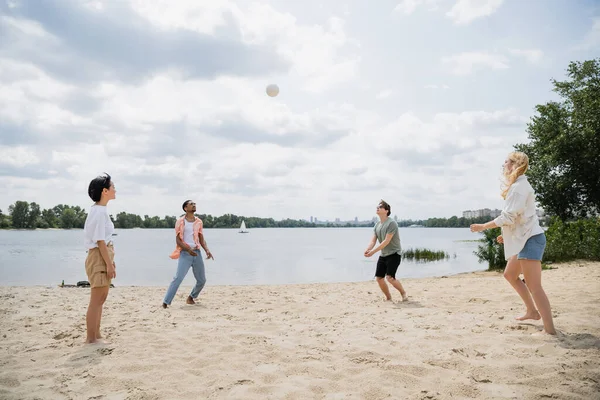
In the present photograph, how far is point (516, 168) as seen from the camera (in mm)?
5059

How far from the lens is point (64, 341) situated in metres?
5.38

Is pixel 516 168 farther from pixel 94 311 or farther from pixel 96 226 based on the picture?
pixel 94 311

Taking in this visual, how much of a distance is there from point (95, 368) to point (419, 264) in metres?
24.3

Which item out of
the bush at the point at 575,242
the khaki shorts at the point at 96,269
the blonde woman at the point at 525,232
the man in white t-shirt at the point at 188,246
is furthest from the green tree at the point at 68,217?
the blonde woman at the point at 525,232

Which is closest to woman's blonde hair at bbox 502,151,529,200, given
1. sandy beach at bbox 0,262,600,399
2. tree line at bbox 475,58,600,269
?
sandy beach at bbox 0,262,600,399

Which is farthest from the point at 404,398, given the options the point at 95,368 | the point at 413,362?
the point at 95,368

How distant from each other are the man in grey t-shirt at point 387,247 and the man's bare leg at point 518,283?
2.61m

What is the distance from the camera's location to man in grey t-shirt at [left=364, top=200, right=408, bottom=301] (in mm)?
7988

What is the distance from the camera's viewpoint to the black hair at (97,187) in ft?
17.0

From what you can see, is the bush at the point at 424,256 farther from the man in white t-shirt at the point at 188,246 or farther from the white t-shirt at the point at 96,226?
the white t-shirt at the point at 96,226

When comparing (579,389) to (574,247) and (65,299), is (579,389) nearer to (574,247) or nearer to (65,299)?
(65,299)

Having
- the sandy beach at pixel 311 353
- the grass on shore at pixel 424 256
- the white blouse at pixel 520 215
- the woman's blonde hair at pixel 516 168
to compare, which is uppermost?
the woman's blonde hair at pixel 516 168

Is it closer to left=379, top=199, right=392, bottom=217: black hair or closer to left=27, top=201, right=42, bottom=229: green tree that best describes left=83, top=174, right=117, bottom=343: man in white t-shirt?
left=379, top=199, right=392, bottom=217: black hair

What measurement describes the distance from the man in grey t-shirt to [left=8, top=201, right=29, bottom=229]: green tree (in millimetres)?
146219
